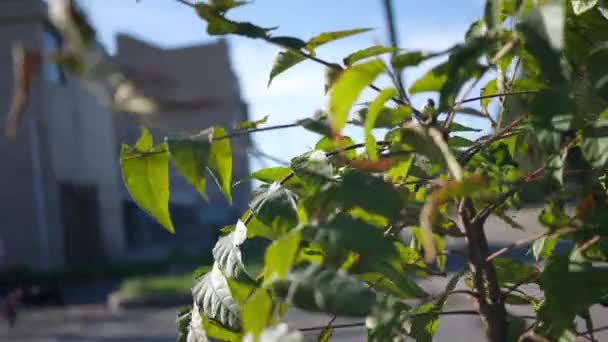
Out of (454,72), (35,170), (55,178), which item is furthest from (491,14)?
(55,178)

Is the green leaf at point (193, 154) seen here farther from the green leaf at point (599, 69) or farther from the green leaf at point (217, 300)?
the green leaf at point (599, 69)

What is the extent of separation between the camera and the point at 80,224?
54.2 ft

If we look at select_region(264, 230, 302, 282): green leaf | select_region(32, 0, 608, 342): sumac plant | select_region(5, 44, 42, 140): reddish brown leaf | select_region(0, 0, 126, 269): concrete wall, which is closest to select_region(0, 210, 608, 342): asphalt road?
select_region(0, 0, 126, 269): concrete wall

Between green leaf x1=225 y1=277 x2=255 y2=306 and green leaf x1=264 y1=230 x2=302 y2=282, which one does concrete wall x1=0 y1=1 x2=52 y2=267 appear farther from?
green leaf x1=264 y1=230 x2=302 y2=282

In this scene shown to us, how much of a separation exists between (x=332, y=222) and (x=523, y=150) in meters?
0.44

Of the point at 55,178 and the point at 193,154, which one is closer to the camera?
the point at 193,154

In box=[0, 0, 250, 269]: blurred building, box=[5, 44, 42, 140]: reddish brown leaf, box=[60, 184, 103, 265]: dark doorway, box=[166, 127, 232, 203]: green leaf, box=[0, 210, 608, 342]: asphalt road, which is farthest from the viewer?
box=[60, 184, 103, 265]: dark doorway

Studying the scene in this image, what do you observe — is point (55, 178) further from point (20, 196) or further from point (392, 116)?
point (392, 116)

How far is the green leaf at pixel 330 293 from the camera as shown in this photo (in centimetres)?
43

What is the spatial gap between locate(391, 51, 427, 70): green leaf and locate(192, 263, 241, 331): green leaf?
0.25 metres

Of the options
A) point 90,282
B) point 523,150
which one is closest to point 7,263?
point 90,282

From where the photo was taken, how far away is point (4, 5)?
43.8 feet

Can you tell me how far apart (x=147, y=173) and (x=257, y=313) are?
201mm

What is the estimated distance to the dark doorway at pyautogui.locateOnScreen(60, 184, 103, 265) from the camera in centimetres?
1550
